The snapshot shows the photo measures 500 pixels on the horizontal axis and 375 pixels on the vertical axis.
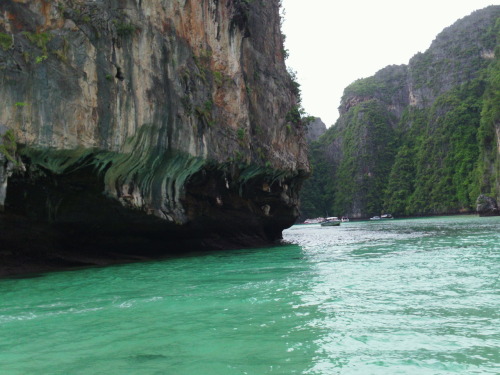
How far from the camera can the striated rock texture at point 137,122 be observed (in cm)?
997

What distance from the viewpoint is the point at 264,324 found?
477 cm

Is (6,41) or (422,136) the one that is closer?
(6,41)

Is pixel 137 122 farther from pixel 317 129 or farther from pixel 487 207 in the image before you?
pixel 317 129

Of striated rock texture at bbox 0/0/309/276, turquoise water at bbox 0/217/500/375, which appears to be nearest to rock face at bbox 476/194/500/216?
striated rock texture at bbox 0/0/309/276

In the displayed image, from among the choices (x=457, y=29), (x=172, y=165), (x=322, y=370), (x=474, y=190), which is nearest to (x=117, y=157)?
(x=172, y=165)

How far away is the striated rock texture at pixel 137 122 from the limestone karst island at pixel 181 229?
5 cm

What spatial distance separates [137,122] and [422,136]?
8610 cm

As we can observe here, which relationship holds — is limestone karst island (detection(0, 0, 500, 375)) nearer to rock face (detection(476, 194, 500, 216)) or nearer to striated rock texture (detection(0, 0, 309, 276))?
striated rock texture (detection(0, 0, 309, 276))

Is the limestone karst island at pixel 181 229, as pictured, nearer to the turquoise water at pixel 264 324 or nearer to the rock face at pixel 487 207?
the turquoise water at pixel 264 324

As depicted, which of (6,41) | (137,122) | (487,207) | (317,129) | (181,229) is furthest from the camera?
(317,129)

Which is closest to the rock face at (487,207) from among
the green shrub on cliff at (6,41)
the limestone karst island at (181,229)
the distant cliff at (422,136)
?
the distant cliff at (422,136)

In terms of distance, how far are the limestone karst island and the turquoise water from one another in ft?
0.10

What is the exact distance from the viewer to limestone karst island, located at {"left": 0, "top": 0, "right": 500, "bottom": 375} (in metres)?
4.01

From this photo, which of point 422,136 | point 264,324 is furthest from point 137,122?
point 422,136
